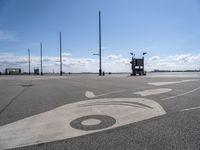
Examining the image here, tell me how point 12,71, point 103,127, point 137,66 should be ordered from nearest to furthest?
point 103,127 < point 137,66 < point 12,71

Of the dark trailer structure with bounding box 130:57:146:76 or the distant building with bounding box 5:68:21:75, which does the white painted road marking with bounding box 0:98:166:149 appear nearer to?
the dark trailer structure with bounding box 130:57:146:76

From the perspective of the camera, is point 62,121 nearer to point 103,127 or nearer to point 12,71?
point 103,127

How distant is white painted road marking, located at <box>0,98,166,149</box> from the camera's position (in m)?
4.44

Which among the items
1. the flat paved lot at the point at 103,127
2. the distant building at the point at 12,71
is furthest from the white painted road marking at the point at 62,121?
the distant building at the point at 12,71

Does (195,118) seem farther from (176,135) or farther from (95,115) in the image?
(95,115)

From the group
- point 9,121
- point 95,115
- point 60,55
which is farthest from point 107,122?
point 60,55

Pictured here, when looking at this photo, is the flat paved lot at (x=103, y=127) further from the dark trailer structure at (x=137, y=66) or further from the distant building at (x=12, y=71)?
the distant building at (x=12, y=71)

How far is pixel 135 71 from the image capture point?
42.3 metres

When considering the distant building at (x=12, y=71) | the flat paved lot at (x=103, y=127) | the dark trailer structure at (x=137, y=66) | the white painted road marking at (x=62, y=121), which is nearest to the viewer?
the flat paved lot at (x=103, y=127)

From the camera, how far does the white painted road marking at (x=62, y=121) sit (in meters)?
4.44

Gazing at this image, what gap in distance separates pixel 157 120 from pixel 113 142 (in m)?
1.92

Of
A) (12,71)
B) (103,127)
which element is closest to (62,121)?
(103,127)

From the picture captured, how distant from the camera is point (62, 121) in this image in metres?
5.76

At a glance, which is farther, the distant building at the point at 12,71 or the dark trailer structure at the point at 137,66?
the distant building at the point at 12,71
